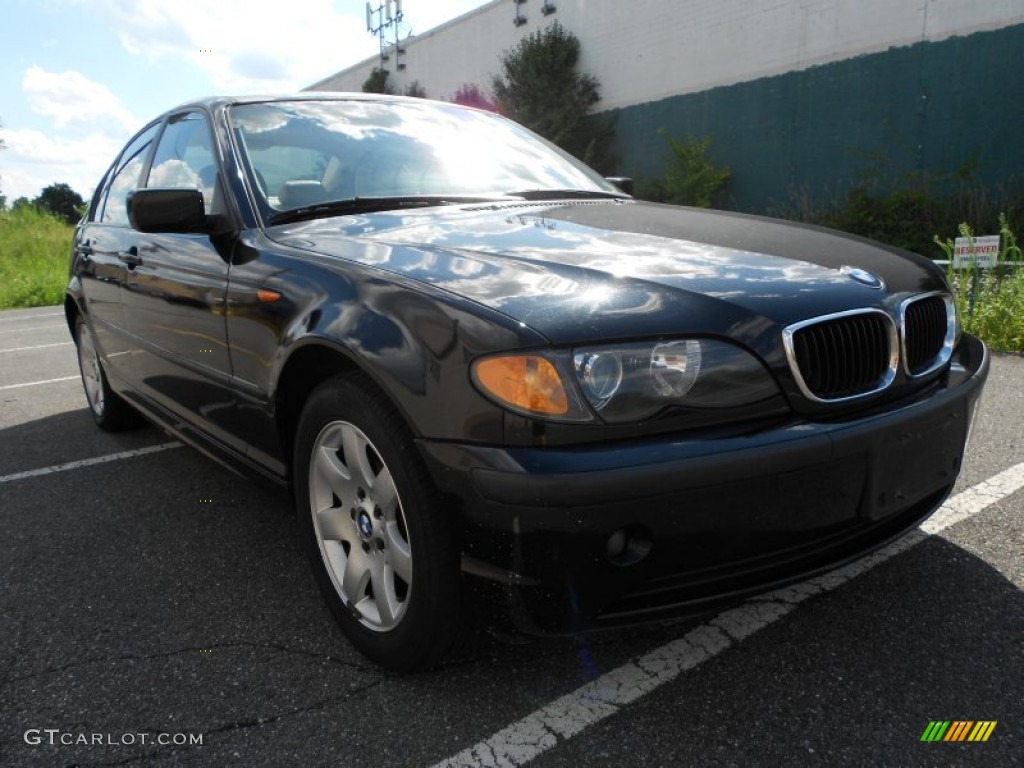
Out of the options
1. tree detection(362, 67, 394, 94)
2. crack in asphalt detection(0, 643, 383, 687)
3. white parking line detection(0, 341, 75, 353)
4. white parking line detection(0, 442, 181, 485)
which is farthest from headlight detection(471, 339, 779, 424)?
tree detection(362, 67, 394, 94)

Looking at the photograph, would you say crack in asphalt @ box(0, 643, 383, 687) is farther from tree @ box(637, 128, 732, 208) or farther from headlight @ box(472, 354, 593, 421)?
tree @ box(637, 128, 732, 208)

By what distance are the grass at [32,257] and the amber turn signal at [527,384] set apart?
623 inches

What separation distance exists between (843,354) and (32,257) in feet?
73.5

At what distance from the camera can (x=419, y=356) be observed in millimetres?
1739

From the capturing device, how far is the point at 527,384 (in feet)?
5.26

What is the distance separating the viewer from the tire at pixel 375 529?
174 centimetres

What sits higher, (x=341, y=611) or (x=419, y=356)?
(x=419, y=356)

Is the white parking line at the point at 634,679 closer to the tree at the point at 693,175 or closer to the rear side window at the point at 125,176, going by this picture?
the rear side window at the point at 125,176

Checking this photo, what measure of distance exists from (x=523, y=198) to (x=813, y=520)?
63.7 inches

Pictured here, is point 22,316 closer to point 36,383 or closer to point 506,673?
point 36,383

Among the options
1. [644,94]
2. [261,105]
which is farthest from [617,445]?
[644,94]

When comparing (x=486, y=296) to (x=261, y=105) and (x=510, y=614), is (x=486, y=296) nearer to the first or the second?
(x=510, y=614)

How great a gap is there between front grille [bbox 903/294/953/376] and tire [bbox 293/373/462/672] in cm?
126

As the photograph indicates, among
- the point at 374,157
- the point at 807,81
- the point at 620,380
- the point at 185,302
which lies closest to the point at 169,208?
the point at 185,302
